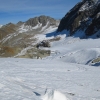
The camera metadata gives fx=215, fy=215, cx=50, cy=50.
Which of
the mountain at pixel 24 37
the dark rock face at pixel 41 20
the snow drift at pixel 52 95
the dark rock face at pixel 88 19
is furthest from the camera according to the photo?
the dark rock face at pixel 41 20

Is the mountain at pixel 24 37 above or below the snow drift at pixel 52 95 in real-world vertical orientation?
above

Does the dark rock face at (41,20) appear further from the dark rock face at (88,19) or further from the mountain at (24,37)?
the dark rock face at (88,19)

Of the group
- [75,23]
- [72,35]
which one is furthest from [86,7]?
[72,35]

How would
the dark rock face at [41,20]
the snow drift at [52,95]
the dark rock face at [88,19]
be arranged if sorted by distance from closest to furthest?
the snow drift at [52,95] → the dark rock face at [88,19] → the dark rock face at [41,20]

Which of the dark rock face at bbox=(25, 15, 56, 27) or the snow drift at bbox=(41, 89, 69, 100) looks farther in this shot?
the dark rock face at bbox=(25, 15, 56, 27)

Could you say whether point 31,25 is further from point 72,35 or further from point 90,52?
point 90,52

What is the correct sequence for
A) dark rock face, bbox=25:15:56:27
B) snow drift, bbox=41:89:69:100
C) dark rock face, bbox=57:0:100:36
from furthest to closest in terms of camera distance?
dark rock face, bbox=25:15:56:27 → dark rock face, bbox=57:0:100:36 → snow drift, bbox=41:89:69:100

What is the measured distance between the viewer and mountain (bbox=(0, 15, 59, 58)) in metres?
53.3

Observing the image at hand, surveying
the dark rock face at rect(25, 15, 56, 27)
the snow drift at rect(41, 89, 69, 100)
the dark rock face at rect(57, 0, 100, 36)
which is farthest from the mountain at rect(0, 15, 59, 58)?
the snow drift at rect(41, 89, 69, 100)

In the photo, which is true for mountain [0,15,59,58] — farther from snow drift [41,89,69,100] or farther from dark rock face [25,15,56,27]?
snow drift [41,89,69,100]

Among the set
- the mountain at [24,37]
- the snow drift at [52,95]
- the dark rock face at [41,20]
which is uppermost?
the dark rock face at [41,20]

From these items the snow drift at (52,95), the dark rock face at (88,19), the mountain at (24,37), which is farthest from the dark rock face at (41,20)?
the snow drift at (52,95)

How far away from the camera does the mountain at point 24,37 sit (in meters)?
53.3

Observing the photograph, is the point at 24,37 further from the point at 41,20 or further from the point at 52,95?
the point at 52,95
